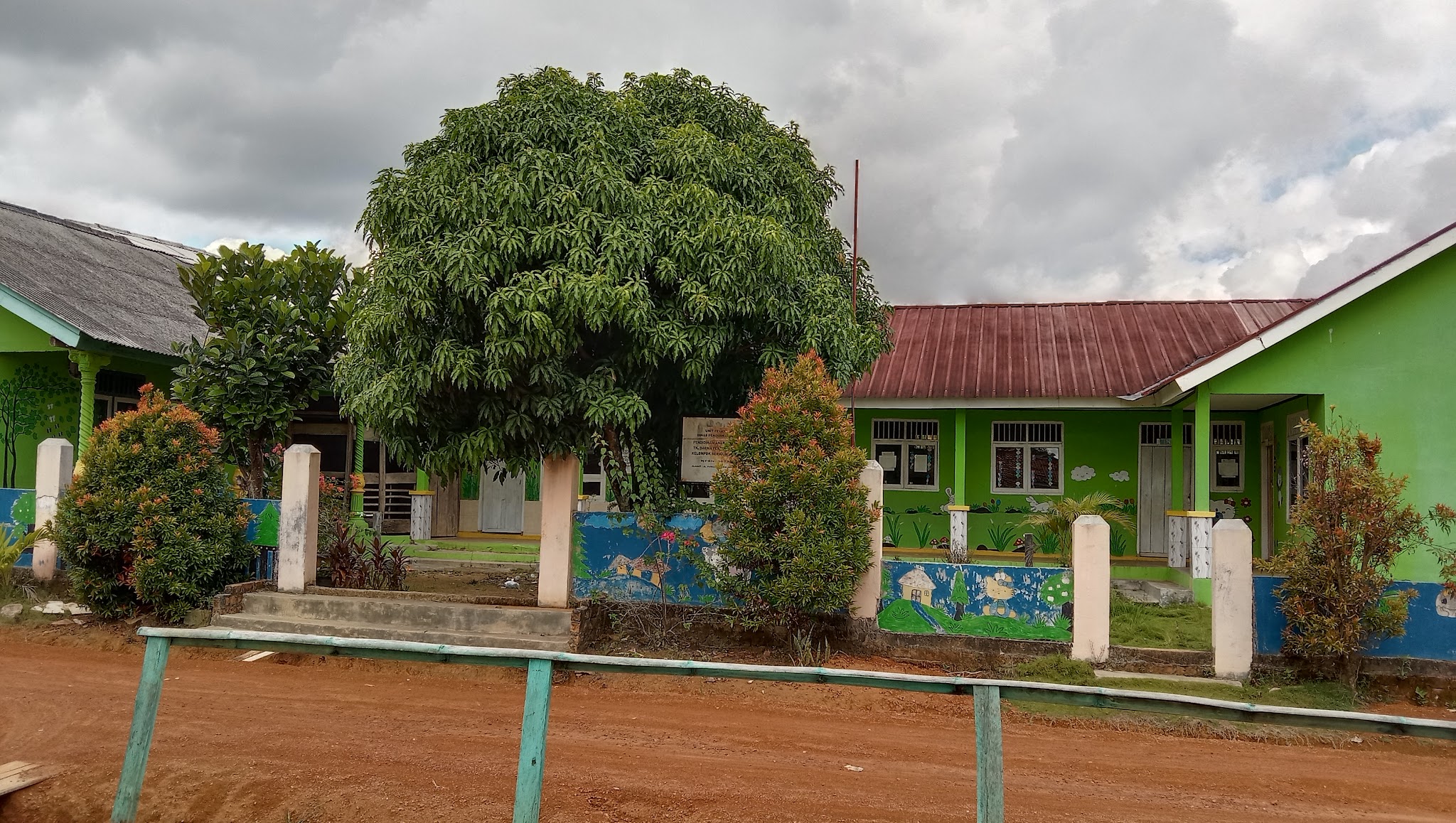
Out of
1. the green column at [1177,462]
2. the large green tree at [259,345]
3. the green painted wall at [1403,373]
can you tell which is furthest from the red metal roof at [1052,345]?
the large green tree at [259,345]

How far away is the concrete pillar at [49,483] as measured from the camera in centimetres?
1110

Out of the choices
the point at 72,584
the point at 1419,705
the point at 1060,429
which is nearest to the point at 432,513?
the point at 72,584

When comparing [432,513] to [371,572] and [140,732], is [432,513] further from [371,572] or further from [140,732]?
[140,732]

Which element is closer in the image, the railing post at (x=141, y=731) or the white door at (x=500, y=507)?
the railing post at (x=141, y=731)

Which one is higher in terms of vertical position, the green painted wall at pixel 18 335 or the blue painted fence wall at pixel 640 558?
the green painted wall at pixel 18 335

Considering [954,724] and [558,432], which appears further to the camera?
[558,432]

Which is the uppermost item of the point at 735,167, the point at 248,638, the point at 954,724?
the point at 735,167

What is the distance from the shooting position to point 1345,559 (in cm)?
778

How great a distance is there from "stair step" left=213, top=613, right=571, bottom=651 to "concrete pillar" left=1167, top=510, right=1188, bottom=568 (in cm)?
858

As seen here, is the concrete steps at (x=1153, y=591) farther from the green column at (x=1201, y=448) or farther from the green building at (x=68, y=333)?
the green building at (x=68, y=333)

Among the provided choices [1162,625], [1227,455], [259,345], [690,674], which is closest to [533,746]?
[690,674]

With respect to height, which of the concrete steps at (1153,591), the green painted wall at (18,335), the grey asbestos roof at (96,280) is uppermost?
the grey asbestos roof at (96,280)

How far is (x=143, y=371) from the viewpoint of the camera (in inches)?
579

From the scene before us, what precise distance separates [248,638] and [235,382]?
758 cm
